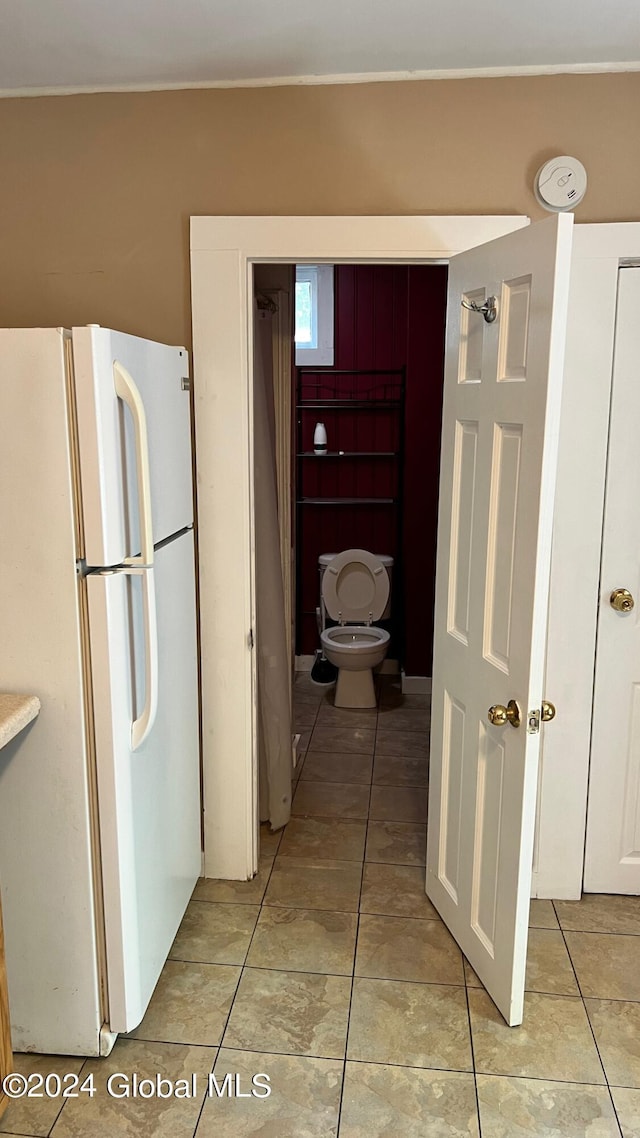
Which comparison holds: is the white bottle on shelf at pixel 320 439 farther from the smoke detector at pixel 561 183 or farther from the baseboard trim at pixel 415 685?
the smoke detector at pixel 561 183

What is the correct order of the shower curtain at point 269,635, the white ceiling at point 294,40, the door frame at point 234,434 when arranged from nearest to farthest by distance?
the white ceiling at point 294,40 < the door frame at point 234,434 < the shower curtain at point 269,635

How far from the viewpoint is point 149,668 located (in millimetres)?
1960

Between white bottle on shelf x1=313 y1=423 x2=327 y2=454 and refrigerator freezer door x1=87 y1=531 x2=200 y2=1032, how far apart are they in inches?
92.7

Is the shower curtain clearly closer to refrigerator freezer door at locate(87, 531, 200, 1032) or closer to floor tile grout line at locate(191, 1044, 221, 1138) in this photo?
refrigerator freezer door at locate(87, 531, 200, 1032)

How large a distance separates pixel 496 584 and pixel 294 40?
4.80 ft

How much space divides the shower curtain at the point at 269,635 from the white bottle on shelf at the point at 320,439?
157cm

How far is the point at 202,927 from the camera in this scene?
257cm

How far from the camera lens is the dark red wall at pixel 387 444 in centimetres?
454

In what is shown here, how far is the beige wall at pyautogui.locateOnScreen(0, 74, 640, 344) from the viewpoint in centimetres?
233

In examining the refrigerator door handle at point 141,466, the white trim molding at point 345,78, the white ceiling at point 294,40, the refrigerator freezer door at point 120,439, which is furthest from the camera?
the white trim molding at point 345,78

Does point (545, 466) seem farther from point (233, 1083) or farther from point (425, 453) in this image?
point (425, 453)

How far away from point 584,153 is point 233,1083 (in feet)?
8.41

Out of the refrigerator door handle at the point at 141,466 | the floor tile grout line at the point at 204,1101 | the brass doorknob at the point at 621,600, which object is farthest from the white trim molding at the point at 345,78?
the floor tile grout line at the point at 204,1101

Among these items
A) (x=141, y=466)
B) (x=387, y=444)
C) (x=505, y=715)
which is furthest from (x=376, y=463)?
(x=141, y=466)
